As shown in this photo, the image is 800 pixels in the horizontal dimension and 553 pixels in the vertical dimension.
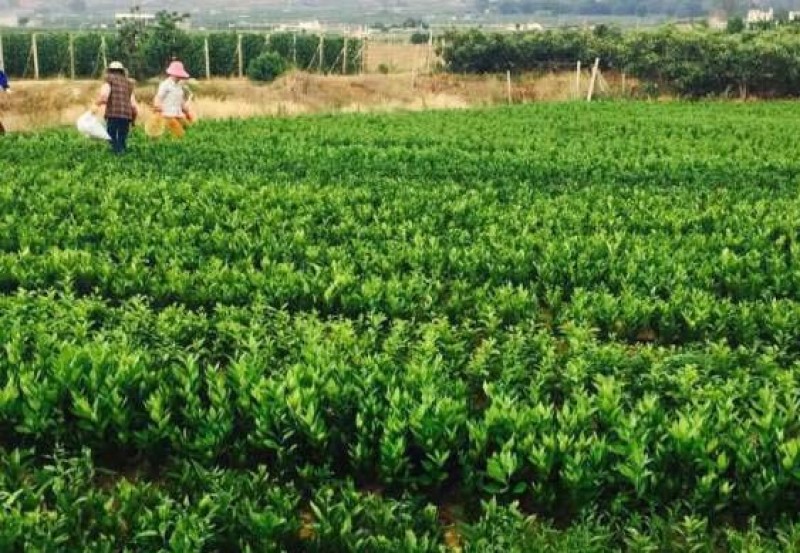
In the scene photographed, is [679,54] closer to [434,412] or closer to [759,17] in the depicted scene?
[434,412]

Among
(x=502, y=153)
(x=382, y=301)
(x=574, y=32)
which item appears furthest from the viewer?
(x=574, y=32)

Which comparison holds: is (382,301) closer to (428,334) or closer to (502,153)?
(428,334)

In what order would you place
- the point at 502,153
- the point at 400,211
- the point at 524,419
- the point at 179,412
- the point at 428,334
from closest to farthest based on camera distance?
the point at 524,419 → the point at 179,412 → the point at 428,334 → the point at 400,211 → the point at 502,153

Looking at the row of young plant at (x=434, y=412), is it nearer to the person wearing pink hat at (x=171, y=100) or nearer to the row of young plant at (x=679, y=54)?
the person wearing pink hat at (x=171, y=100)

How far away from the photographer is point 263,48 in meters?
46.1

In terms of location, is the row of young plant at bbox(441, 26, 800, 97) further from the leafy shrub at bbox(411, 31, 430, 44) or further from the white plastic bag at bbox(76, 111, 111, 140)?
the white plastic bag at bbox(76, 111, 111, 140)

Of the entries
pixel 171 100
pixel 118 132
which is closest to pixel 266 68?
pixel 171 100

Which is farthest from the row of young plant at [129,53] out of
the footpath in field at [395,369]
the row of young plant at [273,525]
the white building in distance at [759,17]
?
the row of young plant at [273,525]

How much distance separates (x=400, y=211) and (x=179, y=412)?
5.90m

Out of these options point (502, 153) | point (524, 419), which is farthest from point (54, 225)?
point (502, 153)

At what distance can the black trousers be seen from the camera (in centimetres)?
1597

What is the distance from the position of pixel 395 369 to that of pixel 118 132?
36.8ft

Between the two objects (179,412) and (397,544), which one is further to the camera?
(179,412)

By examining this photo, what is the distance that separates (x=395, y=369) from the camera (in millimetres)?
6199
